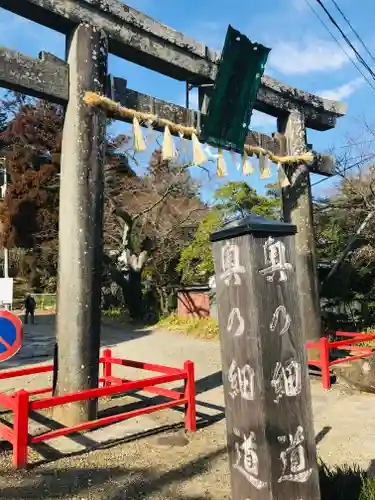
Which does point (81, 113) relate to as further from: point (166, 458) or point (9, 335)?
point (166, 458)

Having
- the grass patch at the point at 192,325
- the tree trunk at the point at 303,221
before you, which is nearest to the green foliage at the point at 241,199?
the grass patch at the point at 192,325

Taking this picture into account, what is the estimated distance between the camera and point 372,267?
46.8 feet

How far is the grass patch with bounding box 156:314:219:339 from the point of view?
16.4 m

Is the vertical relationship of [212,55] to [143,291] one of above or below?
above

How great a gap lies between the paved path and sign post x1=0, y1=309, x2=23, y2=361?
73.6 inches

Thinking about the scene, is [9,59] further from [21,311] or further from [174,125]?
[21,311]

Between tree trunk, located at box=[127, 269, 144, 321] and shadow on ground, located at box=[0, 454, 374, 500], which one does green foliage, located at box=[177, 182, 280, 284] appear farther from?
shadow on ground, located at box=[0, 454, 374, 500]

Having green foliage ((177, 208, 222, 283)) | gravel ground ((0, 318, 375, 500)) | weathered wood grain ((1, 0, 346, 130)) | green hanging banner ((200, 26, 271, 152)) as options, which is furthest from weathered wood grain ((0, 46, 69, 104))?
green foliage ((177, 208, 222, 283))

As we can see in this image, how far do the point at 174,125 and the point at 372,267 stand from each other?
979 centimetres

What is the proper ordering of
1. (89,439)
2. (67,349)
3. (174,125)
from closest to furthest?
(89,439) → (67,349) → (174,125)

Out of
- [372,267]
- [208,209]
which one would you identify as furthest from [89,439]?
[208,209]

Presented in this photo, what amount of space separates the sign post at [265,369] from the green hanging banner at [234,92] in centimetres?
485

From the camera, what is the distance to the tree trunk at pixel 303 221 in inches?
347

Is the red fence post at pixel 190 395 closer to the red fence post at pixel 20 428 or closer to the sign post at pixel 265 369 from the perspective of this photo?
the red fence post at pixel 20 428
